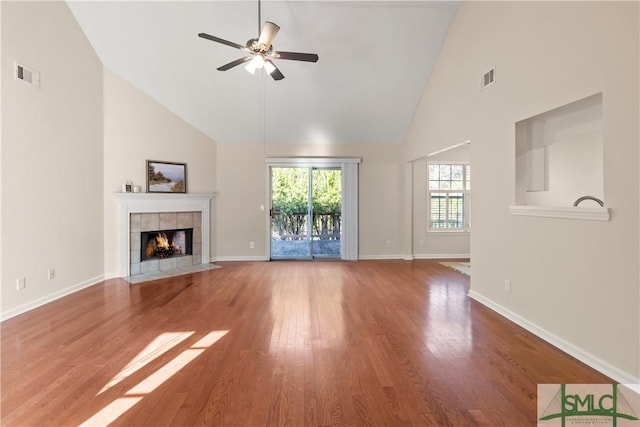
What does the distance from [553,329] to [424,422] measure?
1794 millimetres

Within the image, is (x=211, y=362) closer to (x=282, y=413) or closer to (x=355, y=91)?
(x=282, y=413)

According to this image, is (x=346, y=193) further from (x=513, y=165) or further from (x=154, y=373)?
(x=154, y=373)

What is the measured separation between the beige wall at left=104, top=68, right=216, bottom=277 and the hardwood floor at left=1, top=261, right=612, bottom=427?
1556mm

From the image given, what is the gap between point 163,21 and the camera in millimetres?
4355

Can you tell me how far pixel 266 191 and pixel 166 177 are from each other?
6.41ft

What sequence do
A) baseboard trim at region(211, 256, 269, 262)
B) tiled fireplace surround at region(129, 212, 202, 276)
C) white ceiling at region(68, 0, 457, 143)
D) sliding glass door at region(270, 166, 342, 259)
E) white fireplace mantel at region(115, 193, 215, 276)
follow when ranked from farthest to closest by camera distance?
sliding glass door at region(270, 166, 342, 259)
baseboard trim at region(211, 256, 269, 262)
tiled fireplace surround at region(129, 212, 202, 276)
white fireplace mantel at region(115, 193, 215, 276)
white ceiling at region(68, 0, 457, 143)

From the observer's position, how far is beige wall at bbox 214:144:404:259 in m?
6.72

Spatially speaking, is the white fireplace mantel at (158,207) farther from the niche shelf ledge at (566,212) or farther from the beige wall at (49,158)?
the niche shelf ledge at (566,212)

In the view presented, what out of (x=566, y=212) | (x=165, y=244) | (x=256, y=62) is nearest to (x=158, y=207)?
(x=165, y=244)

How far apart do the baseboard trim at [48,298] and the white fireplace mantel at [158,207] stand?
51 cm

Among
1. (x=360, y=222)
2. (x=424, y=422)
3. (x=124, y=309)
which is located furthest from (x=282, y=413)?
(x=360, y=222)

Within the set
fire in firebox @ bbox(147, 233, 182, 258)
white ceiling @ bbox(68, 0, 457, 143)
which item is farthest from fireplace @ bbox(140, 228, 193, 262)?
white ceiling @ bbox(68, 0, 457, 143)
